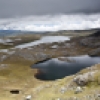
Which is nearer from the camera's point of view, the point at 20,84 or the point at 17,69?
the point at 20,84

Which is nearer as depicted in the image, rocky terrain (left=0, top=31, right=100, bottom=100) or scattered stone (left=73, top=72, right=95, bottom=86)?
rocky terrain (left=0, top=31, right=100, bottom=100)

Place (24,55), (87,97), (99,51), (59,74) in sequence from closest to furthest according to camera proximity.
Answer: (87,97)
(59,74)
(24,55)
(99,51)

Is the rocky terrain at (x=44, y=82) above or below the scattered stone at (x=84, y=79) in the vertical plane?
below

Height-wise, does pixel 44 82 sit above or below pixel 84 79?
below

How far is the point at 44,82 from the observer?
76.9 m

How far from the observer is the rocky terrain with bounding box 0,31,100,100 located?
4669 cm

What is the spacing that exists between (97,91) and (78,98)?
432 centimetres

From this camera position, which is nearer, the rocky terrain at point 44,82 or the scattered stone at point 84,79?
the rocky terrain at point 44,82

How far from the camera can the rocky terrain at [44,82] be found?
153 feet

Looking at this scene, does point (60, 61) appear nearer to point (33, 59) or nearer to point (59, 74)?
point (33, 59)

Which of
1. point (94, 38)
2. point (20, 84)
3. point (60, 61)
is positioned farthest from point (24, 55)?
point (94, 38)

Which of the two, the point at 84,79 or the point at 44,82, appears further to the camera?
the point at 44,82

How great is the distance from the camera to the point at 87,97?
4222 centimetres

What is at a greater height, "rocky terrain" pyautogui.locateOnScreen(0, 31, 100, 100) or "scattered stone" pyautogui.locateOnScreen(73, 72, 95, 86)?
"scattered stone" pyautogui.locateOnScreen(73, 72, 95, 86)
